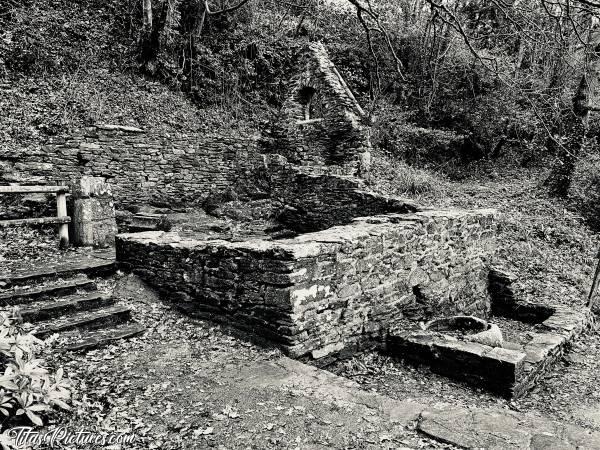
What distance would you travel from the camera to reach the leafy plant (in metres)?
2.91

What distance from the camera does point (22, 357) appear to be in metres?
3.31

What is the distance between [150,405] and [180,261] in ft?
7.82

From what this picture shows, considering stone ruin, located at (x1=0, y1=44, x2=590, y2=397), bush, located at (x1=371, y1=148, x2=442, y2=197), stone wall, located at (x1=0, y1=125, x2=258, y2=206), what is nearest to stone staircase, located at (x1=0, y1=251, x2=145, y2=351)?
stone ruin, located at (x1=0, y1=44, x2=590, y2=397)

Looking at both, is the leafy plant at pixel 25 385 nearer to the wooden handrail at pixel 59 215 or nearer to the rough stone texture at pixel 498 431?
the rough stone texture at pixel 498 431

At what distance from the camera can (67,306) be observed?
514 centimetres

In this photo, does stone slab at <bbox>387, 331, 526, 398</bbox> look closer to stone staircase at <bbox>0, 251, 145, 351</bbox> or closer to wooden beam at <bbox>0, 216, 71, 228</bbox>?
stone staircase at <bbox>0, 251, 145, 351</bbox>

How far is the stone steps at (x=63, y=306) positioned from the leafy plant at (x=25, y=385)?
159 centimetres

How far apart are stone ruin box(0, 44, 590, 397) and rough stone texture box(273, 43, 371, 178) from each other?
85.0 inches

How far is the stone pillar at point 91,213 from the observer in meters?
7.27

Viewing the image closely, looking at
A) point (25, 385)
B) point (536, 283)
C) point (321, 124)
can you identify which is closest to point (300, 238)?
point (25, 385)

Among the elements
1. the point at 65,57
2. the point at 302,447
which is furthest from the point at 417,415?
the point at 65,57

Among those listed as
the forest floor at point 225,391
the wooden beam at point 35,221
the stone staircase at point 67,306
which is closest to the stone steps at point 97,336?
the stone staircase at point 67,306

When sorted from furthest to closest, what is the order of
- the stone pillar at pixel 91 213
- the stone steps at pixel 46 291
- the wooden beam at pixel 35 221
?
the stone pillar at pixel 91 213
the wooden beam at pixel 35 221
the stone steps at pixel 46 291

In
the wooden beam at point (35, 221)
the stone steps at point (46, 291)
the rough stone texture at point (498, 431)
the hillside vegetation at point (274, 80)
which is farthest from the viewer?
the hillside vegetation at point (274, 80)
